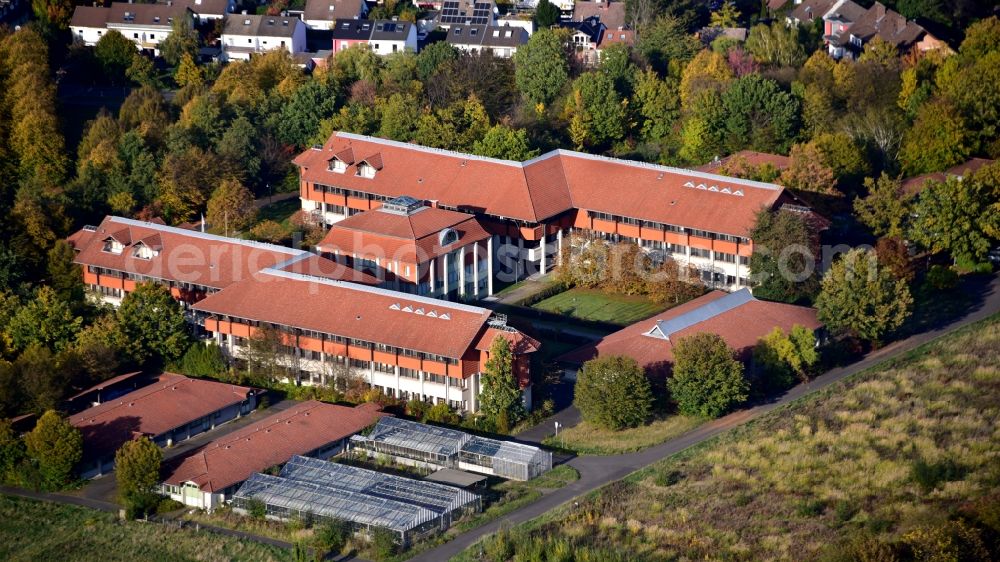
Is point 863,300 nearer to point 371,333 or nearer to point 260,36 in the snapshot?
point 371,333

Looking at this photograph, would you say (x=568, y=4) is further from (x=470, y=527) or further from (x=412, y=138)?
(x=470, y=527)

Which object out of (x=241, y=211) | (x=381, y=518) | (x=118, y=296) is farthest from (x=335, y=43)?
(x=381, y=518)

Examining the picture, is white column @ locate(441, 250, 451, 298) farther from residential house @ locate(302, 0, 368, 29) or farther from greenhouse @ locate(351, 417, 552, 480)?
residential house @ locate(302, 0, 368, 29)

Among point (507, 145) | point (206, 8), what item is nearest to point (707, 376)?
point (507, 145)

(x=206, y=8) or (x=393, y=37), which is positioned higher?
(x=206, y=8)

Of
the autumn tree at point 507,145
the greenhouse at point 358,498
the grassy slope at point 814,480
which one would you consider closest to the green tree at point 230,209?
the autumn tree at point 507,145

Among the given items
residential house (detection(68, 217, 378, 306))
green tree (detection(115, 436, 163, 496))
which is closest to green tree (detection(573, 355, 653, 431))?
residential house (detection(68, 217, 378, 306))
